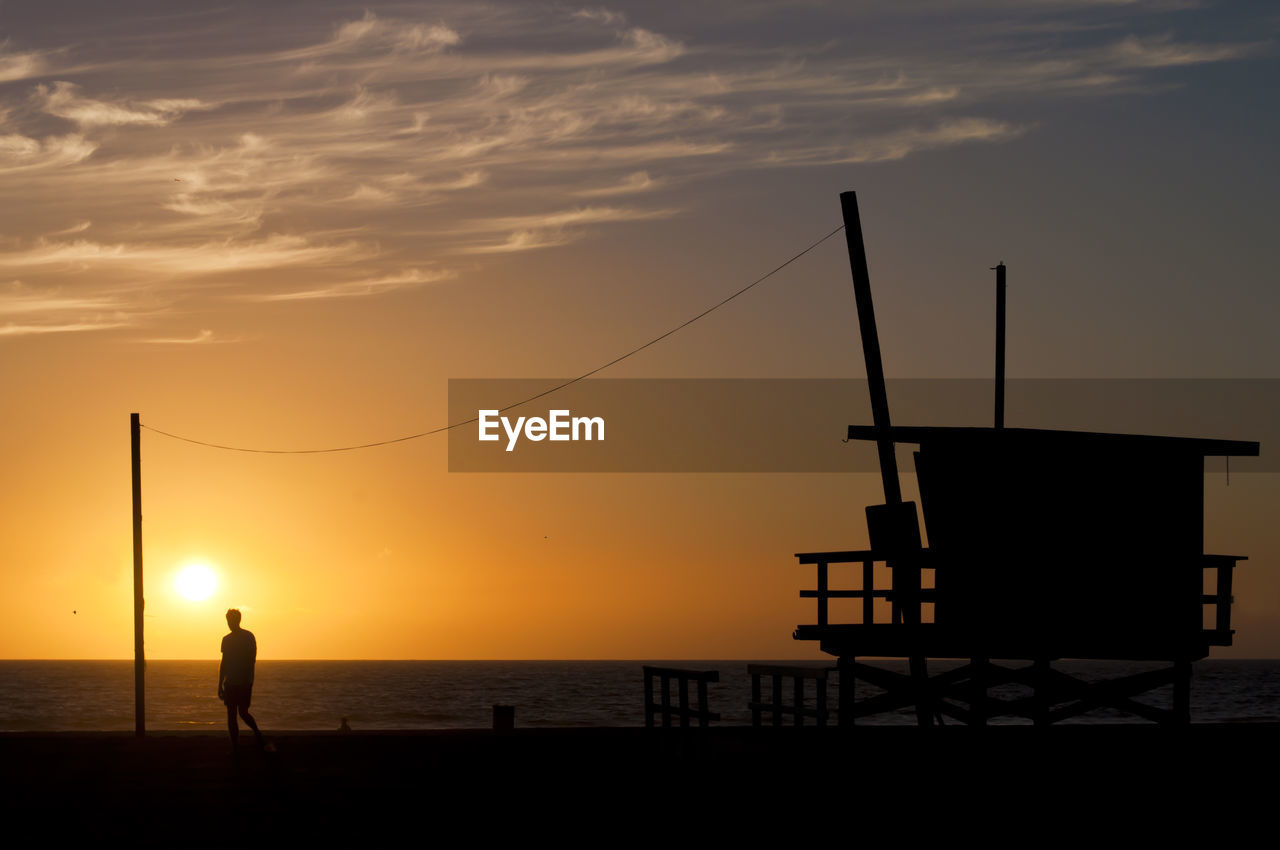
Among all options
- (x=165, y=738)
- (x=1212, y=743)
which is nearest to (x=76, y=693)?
(x=165, y=738)

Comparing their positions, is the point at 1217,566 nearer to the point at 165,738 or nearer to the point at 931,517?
the point at 931,517

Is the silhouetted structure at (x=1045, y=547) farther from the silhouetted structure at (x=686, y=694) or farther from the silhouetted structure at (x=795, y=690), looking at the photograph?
the silhouetted structure at (x=686, y=694)

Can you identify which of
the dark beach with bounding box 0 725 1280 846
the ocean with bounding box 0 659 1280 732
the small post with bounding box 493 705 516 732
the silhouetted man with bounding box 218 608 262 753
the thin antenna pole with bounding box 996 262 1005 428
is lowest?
the ocean with bounding box 0 659 1280 732

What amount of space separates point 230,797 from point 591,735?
11.2 m

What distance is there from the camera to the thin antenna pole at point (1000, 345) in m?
29.9

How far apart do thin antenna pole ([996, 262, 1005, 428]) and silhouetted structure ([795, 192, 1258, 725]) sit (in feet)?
22.1

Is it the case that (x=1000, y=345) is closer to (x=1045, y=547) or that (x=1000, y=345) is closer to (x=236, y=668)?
(x=1045, y=547)

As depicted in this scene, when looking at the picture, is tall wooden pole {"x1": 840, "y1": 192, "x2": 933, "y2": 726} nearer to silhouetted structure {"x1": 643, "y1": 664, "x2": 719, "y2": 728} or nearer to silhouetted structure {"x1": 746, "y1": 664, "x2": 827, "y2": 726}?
silhouetted structure {"x1": 746, "y1": 664, "x2": 827, "y2": 726}

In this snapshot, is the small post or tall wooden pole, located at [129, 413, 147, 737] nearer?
the small post

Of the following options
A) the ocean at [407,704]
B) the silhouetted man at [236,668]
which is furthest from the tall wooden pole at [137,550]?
the ocean at [407,704]

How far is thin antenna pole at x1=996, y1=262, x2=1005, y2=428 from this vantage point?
29.9 m

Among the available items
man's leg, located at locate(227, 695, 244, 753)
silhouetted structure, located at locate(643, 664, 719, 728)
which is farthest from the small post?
man's leg, located at locate(227, 695, 244, 753)

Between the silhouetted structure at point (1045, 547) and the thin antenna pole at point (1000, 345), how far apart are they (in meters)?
6.75

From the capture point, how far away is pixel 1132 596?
23016mm
